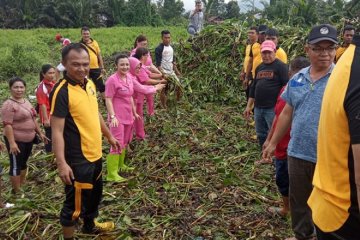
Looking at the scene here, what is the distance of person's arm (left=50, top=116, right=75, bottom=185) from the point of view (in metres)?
2.80

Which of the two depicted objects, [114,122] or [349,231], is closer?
[349,231]

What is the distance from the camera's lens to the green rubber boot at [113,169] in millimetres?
4469

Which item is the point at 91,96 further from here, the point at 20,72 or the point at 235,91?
the point at 20,72

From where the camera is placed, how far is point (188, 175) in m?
4.71

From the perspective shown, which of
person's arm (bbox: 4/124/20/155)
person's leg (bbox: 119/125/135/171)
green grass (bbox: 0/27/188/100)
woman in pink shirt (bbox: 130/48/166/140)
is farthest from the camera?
green grass (bbox: 0/27/188/100)

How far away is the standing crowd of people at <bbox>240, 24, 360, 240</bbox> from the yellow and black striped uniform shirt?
1398mm

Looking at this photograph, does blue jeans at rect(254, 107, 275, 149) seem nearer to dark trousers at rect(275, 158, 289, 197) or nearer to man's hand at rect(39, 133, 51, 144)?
dark trousers at rect(275, 158, 289, 197)

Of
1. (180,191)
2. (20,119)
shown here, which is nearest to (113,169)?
(180,191)

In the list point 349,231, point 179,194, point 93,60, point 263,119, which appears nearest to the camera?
point 349,231

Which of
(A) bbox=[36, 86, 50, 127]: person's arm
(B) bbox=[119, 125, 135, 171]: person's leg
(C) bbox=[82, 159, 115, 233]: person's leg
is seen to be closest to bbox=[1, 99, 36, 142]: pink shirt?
(A) bbox=[36, 86, 50, 127]: person's arm

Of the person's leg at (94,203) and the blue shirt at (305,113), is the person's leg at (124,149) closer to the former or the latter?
the person's leg at (94,203)

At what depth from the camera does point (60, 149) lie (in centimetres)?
281

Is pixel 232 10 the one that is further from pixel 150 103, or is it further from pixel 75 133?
pixel 75 133

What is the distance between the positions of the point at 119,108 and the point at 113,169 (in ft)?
2.42
